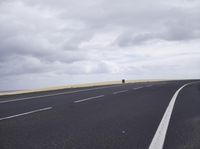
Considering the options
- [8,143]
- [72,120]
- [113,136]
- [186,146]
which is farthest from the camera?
[72,120]

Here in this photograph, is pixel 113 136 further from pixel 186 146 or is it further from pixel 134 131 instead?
pixel 186 146

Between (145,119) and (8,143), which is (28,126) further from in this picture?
(145,119)

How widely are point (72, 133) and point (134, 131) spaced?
1.46 metres

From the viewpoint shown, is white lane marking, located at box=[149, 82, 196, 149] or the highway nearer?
white lane marking, located at box=[149, 82, 196, 149]

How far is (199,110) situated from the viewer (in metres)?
10.7

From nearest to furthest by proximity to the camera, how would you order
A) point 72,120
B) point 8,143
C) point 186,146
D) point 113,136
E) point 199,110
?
point 186,146 → point 8,143 → point 113,136 → point 72,120 → point 199,110

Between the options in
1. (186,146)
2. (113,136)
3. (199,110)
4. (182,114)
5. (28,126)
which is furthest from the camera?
(199,110)

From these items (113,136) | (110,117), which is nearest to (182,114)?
(110,117)

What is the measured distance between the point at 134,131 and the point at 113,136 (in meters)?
0.77

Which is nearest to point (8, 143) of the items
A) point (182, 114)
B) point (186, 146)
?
point (186, 146)

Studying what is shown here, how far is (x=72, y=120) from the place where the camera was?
8.80 m

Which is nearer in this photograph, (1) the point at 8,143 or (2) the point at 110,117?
(1) the point at 8,143

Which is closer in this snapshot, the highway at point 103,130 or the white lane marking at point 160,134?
the white lane marking at point 160,134

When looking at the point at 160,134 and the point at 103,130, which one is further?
the point at 103,130
